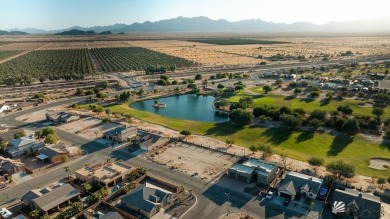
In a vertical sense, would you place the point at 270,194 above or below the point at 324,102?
below

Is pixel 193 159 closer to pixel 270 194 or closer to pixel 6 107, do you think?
pixel 270 194

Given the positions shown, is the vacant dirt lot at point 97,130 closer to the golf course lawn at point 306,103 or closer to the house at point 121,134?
the house at point 121,134

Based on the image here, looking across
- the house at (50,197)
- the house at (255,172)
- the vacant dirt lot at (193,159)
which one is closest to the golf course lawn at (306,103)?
the vacant dirt lot at (193,159)

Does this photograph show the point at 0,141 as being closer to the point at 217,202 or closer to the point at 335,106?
the point at 217,202

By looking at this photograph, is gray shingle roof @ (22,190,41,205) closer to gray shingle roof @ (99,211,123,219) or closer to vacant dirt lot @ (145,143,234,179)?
gray shingle roof @ (99,211,123,219)

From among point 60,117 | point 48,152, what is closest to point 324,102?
point 60,117

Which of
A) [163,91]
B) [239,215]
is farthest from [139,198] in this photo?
[163,91]

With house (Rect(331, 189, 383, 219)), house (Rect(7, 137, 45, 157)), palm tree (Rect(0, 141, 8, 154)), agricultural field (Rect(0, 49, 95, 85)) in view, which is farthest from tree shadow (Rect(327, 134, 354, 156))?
agricultural field (Rect(0, 49, 95, 85))
